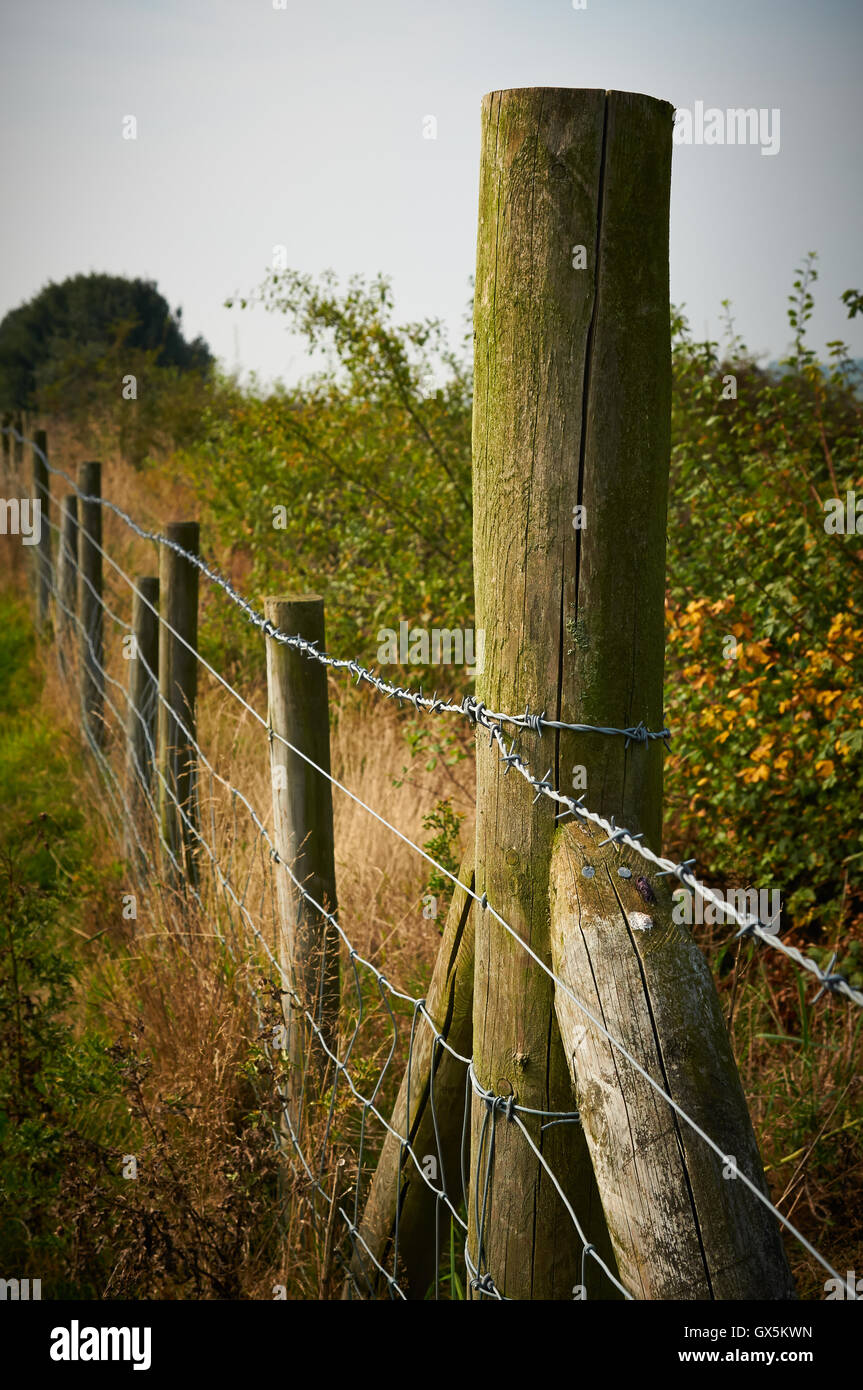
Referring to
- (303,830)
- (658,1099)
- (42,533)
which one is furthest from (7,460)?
(658,1099)

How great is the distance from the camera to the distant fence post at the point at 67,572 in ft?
20.7

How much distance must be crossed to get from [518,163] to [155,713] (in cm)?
327

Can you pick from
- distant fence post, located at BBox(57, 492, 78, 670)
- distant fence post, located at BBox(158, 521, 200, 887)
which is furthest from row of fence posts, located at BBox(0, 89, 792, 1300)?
distant fence post, located at BBox(57, 492, 78, 670)

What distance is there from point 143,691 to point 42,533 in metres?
4.80

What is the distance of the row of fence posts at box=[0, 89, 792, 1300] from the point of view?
1.16m

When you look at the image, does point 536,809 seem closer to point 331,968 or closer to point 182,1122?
point 331,968

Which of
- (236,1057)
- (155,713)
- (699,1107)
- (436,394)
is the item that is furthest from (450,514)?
(699,1107)

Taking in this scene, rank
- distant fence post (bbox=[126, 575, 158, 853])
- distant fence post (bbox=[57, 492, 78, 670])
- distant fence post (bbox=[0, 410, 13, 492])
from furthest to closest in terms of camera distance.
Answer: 1. distant fence post (bbox=[0, 410, 13, 492])
2. distant fence post (bbox=[57, 492, 78, 670])
3. distant fence post (bbox=[126, 575, 158, 853])

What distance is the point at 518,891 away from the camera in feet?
4.64

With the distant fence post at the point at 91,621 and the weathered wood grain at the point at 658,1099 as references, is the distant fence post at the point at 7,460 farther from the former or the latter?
the weathered wood grain at the point at 658,1099

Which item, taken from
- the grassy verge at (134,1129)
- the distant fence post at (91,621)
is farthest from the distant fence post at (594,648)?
the distant fence post at (91,621)

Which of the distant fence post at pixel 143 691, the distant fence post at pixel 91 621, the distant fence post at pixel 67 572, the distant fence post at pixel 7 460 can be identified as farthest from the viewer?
the distant fence post at pixel 7 460

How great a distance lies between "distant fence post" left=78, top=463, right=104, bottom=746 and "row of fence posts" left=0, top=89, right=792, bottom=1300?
4099 mm

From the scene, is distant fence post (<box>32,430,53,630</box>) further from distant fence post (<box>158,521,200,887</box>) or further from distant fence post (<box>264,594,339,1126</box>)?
distant fence post (<box>264,594,339,1126</box>)
